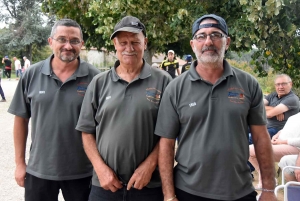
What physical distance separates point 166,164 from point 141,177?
0.19 m

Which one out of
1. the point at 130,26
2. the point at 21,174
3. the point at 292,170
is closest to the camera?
the point at 130,26

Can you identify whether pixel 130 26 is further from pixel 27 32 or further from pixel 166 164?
pixel 27 32

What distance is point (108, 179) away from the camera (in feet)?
7.63

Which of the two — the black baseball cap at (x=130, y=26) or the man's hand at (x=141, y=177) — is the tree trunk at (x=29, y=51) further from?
the man's hand at (x=141, y=177)

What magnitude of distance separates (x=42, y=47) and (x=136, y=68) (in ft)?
149

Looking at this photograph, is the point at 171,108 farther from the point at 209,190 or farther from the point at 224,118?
the point at 209,190

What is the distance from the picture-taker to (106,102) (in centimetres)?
239

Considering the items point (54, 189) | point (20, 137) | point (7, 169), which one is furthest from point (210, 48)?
point (7, 169)

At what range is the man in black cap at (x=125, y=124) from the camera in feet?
7.64

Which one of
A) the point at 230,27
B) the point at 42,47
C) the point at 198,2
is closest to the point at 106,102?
the point at 230,27

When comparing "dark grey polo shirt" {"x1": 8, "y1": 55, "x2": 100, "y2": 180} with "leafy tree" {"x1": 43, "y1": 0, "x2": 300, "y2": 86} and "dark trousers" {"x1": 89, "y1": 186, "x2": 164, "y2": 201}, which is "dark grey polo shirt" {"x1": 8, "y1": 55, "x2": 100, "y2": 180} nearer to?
"dark trousers" {"x1": 89, "y1": 186, "x2": 164, "y2": 201}

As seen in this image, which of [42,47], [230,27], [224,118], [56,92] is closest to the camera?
[224,118]

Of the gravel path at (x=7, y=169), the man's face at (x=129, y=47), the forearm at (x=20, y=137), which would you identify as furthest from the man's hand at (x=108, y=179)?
the gravel path at (x=7, y=169)

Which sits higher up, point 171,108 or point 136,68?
point 136,68
